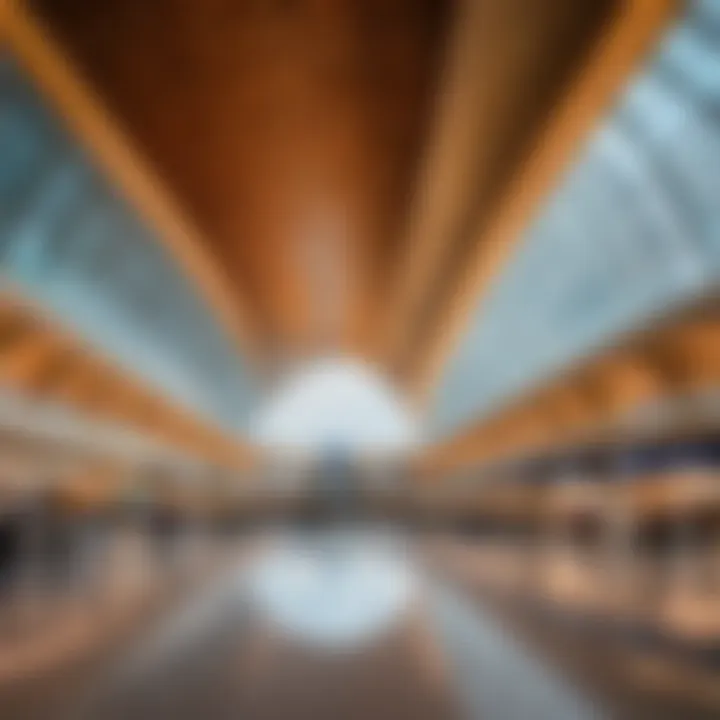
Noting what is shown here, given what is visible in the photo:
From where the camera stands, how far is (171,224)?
14125mm

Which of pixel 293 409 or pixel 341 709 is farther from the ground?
pixel 293 409

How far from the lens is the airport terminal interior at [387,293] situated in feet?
14.5

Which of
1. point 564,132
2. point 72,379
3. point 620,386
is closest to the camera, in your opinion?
point 564,132

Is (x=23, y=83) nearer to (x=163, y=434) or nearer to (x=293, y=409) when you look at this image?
(x=163, y=434)

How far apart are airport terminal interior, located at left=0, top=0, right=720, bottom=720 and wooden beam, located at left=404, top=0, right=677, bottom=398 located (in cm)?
4

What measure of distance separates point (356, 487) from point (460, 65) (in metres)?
32.4

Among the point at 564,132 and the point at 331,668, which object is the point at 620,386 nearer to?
the point at 564,132

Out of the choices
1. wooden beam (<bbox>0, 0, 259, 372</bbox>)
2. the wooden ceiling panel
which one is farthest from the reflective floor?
the wooden ceiling panel

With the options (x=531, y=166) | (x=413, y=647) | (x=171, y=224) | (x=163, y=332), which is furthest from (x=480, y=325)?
(x=413, y=647)

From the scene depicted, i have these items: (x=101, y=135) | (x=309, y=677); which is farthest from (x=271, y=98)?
(x=309, y=677)

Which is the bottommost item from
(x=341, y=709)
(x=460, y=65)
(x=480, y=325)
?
(x=341, y=709)

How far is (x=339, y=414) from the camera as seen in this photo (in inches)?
1647

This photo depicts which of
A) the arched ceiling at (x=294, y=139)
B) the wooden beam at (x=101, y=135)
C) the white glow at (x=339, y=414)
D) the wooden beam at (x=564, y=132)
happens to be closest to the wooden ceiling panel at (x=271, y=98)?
the arched ceiling at (x=294, y=139)

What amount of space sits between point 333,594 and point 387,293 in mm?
14608
